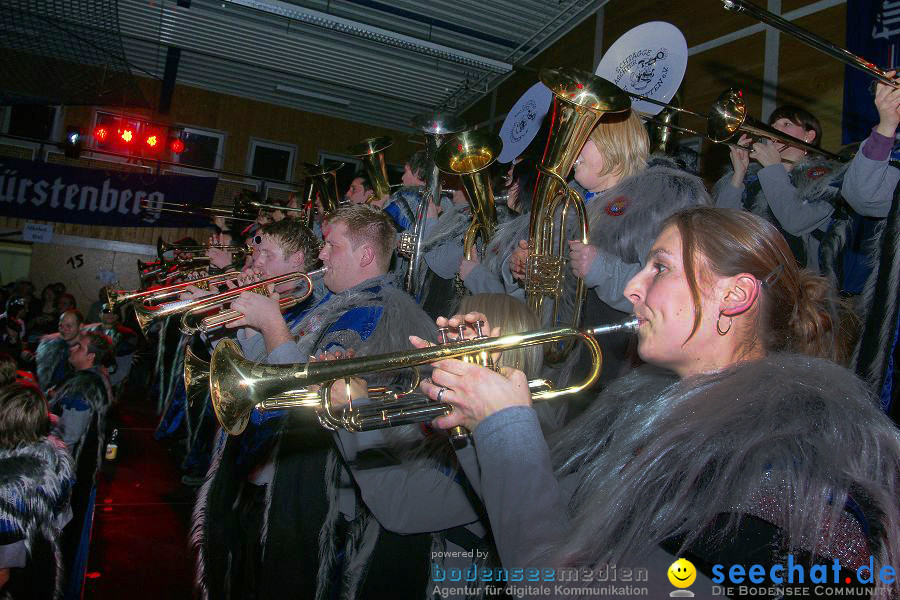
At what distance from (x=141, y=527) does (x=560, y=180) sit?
14.4ft

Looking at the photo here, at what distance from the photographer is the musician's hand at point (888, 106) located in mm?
A: 2520

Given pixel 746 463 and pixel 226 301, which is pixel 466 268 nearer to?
pixel 226 301

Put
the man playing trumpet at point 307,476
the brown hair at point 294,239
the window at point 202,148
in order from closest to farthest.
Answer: the man playing trumpet at point 307,476
the brown hair at point 294,239
the window at point 202,148

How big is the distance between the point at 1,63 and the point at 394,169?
22.6 ft

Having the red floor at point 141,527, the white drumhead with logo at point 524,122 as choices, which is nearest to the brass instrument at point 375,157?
the white drumhead with logo at point 524,122

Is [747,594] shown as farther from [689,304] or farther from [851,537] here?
[689,304]

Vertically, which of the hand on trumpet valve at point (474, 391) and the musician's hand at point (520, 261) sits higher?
the musician's hand at point (520, 261)

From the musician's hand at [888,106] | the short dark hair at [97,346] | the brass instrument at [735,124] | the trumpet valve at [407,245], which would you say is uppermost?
the brass instrument at [735,124]

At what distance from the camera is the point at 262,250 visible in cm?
407

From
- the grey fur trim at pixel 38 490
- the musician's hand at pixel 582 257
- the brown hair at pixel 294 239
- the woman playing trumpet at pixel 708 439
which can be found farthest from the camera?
the brown hair at pixel 294 239

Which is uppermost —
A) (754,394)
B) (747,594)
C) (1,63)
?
(1,63)

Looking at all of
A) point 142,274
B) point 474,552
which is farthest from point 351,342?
point 142,274

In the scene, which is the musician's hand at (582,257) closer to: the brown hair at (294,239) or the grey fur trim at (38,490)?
the brown hair at (294,239)

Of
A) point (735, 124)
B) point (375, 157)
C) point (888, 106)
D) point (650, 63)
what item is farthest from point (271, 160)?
point (888, 106)
